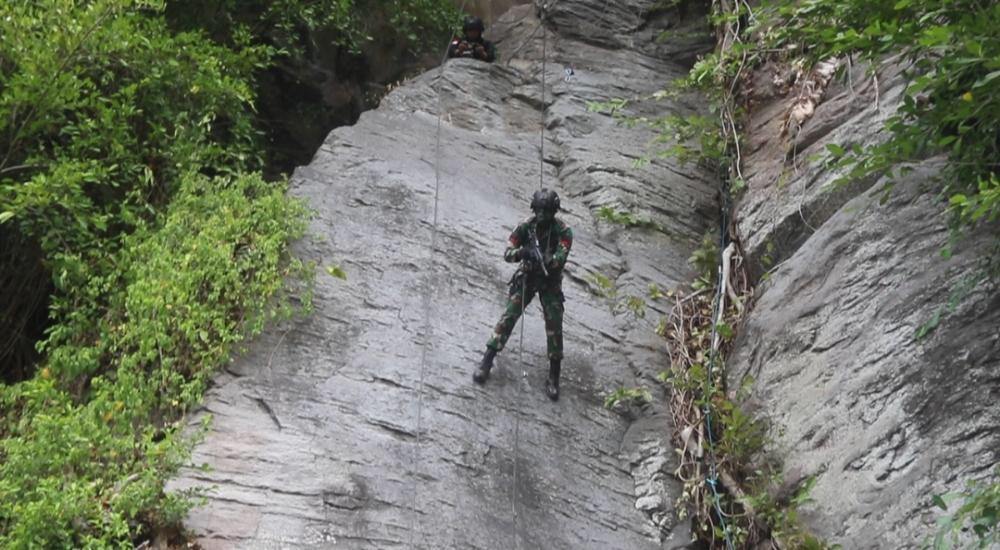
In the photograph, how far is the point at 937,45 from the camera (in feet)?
21.0

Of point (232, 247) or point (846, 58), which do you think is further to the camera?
point (846, 58)

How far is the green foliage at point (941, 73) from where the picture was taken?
630cm

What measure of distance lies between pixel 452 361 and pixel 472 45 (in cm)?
549

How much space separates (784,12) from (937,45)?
75.1 inches

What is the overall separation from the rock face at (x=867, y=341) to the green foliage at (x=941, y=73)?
1.36ft

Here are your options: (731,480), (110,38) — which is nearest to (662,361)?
Answer: (731,480)

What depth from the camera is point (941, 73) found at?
6.61m

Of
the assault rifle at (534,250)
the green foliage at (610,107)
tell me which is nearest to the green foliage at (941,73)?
the assault rifle at (534,250)

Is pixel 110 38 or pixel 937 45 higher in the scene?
pixel 937 45

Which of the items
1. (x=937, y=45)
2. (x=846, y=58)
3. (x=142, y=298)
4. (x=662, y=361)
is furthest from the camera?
(x=846, y=58)

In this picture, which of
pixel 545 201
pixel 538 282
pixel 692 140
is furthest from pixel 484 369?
pixel 692 140

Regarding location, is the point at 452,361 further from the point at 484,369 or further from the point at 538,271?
the point at 538,271

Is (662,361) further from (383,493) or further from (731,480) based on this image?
(383,493)

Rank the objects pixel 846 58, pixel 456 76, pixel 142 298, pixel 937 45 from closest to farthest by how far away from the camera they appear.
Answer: pixel 937 45 < pixel 142 298 < pixel 846 58 < pixel 456 76
